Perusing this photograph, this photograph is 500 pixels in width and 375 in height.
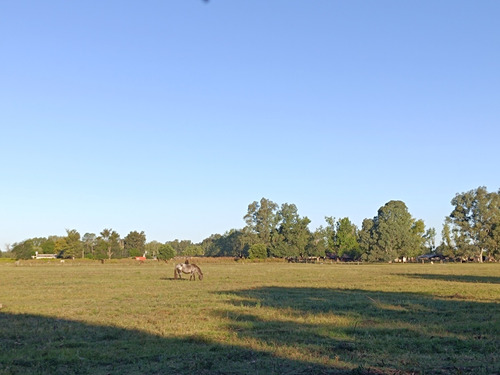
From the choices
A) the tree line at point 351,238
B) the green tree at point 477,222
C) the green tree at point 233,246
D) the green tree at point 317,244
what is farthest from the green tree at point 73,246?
the green tree at point 477,222

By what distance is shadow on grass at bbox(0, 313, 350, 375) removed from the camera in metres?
9.91

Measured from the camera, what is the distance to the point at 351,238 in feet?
455

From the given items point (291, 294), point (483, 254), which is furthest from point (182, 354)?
point (483, 254)

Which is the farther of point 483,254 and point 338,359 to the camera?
point 483,254

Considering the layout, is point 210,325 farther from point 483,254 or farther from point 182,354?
point 483,254

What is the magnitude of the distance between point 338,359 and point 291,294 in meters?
16.3

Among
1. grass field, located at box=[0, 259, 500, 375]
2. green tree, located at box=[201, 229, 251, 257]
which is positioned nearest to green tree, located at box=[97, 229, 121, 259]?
green tree, located at box=[201, 229, 251, 257]

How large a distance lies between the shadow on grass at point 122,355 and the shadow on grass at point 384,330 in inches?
56.4

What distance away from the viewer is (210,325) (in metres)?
15.6

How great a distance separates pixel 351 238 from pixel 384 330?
127154 mm

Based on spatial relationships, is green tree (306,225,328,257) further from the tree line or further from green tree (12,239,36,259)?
green tree (12,239,36,259)

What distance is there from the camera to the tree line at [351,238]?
4550 inches

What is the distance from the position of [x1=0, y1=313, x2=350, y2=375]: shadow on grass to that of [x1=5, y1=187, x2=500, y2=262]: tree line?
108396 mm

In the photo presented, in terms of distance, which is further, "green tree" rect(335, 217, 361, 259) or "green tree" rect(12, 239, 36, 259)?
"green tree" rect(335, 217, 361, 259)
